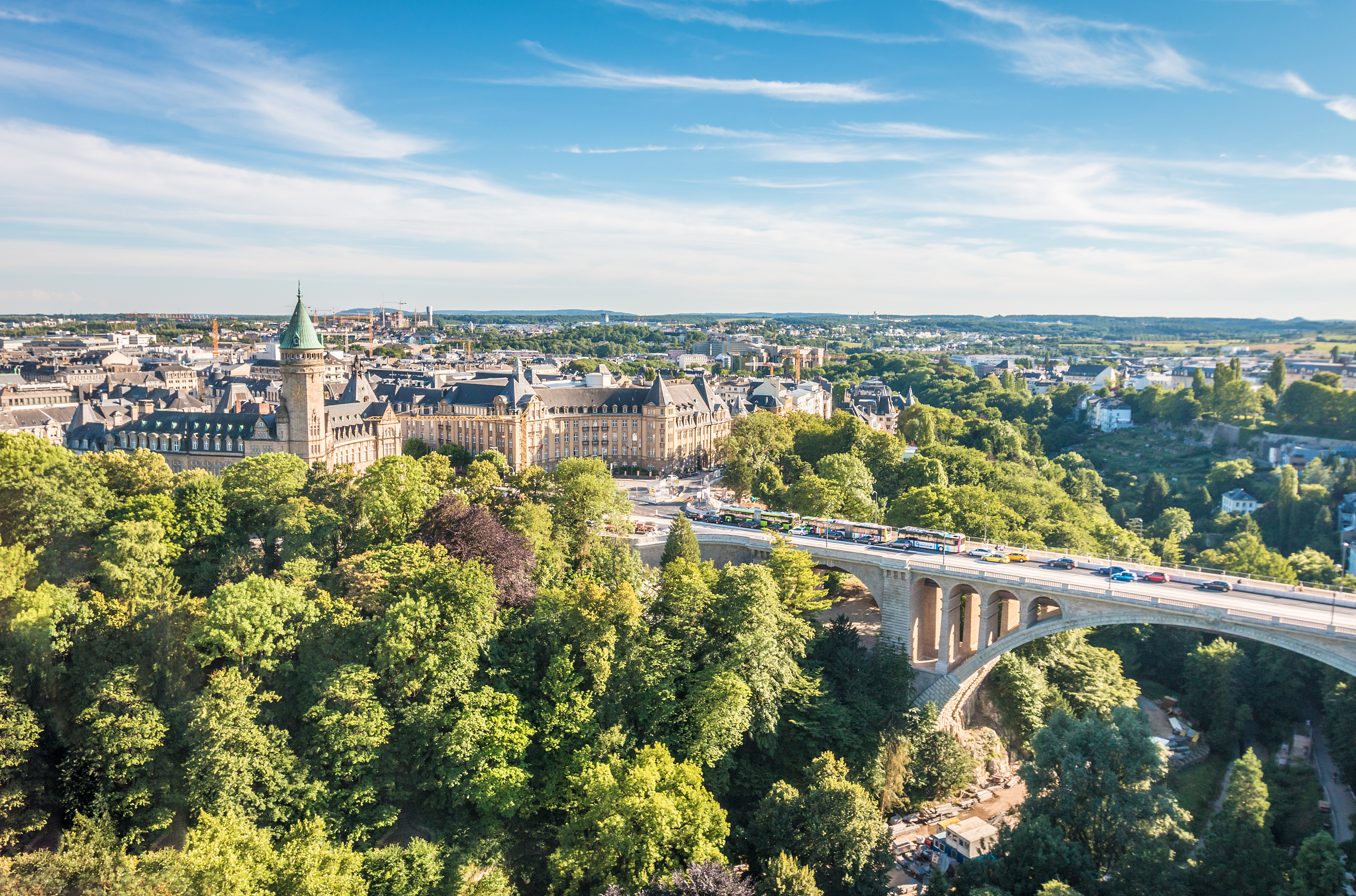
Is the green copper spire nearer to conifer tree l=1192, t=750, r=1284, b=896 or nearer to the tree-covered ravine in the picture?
the tree-covered ravine

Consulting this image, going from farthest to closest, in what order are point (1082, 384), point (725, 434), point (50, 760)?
point (1082, 384) → point (725, 434) → point (50, 760)

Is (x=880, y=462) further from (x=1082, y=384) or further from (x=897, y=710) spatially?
(x=1082, y=384)

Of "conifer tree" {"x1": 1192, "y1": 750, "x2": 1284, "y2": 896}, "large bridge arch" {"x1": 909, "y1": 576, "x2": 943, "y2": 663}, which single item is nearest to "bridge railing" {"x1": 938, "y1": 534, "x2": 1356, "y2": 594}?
"large bridge arch" {"x1": 909, "y1": 576, "x2": 943, "y2": 663}

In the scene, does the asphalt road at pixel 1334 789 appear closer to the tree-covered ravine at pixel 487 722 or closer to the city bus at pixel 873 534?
the tree-covered ravine at pixel 487 722

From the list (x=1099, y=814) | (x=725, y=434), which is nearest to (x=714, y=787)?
(x=1099, y=814)

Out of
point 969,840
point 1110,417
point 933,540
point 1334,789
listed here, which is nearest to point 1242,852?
point 969,840

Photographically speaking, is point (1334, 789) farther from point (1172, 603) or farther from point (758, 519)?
point (758, 519)

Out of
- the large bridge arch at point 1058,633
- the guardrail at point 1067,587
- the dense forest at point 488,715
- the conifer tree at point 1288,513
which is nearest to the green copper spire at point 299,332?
the dense forest at point 488,715
